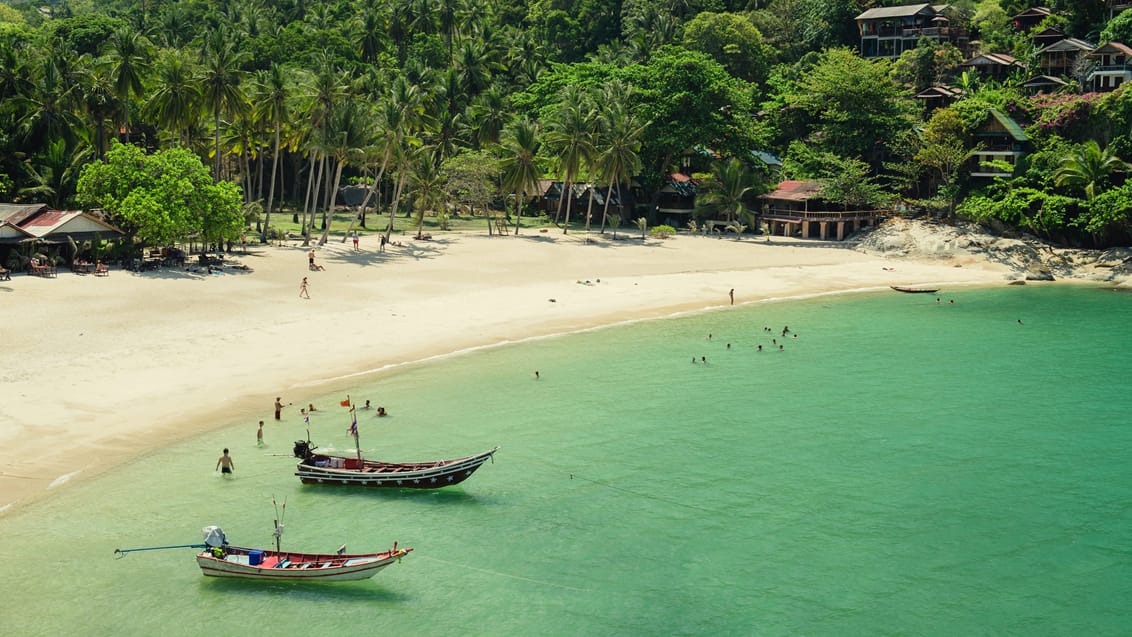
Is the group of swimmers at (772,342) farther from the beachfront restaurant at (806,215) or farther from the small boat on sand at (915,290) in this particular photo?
the beachfront restaurant at (806,215)

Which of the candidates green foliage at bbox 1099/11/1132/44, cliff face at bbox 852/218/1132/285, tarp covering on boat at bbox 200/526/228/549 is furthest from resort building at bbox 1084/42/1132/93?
tarp covering on boat at bbox 200/526/228/549

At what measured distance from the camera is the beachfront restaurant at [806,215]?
90750 millimetres

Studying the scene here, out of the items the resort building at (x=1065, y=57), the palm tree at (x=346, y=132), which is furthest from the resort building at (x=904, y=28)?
the palm tree at (x=346, y=132)

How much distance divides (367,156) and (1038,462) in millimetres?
56262

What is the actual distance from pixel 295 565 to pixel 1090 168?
73.5 metres

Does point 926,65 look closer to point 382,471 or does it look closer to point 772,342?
point 772,342

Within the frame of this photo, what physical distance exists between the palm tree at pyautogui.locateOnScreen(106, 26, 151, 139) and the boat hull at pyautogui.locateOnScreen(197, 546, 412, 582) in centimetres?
5222

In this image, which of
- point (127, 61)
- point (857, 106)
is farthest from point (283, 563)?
point (857, 106)

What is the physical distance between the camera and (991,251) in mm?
80688

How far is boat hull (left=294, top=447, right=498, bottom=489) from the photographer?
31.5 metres

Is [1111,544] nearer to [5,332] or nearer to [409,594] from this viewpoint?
[409,594]

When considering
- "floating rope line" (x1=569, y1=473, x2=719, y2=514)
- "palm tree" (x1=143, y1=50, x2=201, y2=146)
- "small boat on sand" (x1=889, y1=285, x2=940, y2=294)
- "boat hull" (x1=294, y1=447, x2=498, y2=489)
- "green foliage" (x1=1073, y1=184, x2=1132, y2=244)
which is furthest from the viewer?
"green foliage" (x1=1073, y1=184, x2=1132, y2=244)

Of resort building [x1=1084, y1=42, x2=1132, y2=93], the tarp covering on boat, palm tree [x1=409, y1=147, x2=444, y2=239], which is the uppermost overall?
resort building [x1=1084, y1=42, x2=1132, y2=93]

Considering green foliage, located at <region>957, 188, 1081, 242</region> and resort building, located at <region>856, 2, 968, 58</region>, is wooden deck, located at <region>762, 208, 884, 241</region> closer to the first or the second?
green foliage, located at <region>957, 188, 1081, 242</region>
